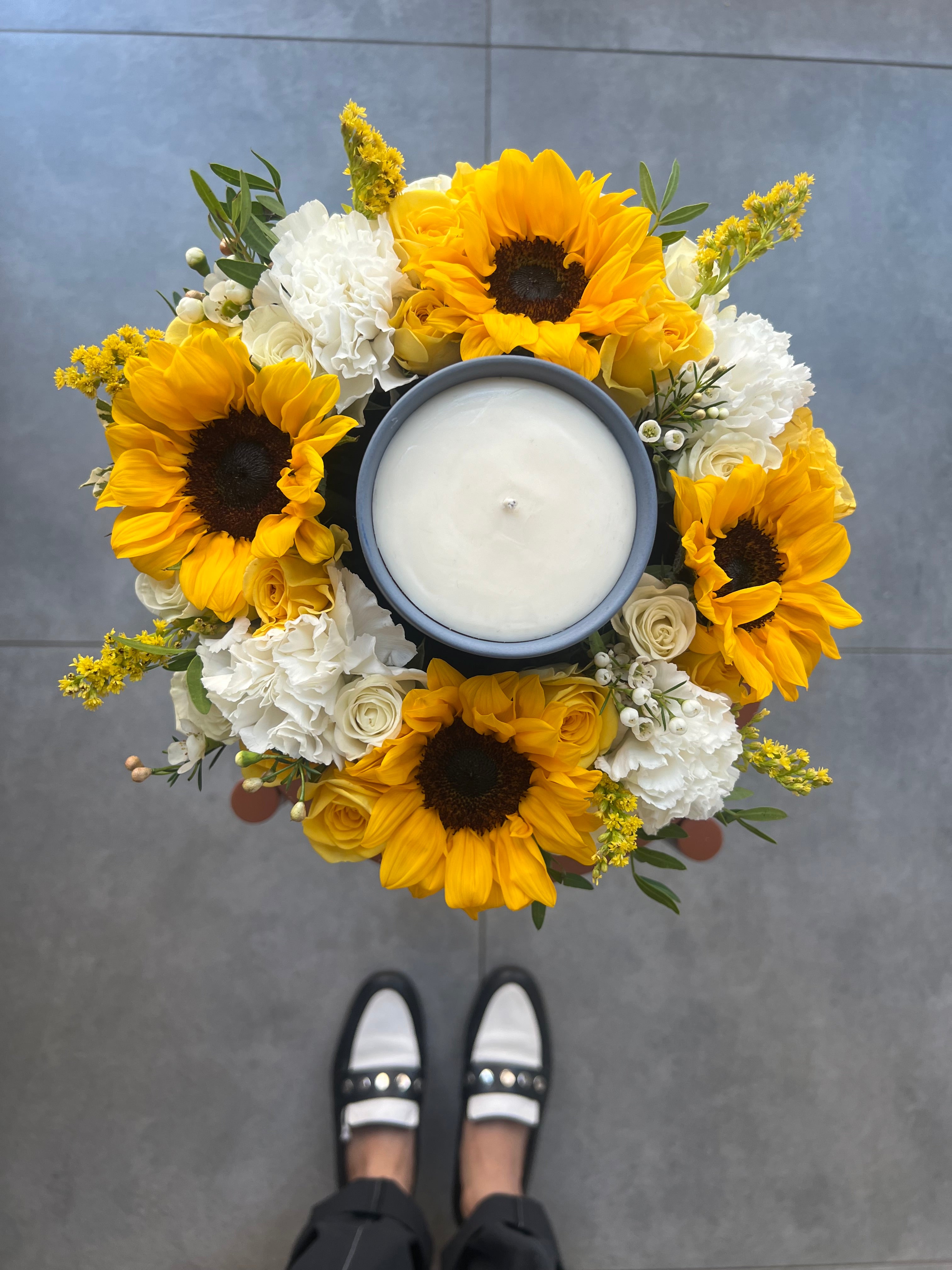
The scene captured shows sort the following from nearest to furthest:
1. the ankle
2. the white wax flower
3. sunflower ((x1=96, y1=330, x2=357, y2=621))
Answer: sunflower ((x1=96, y1=330, x2=357, y2=621)), the white wax flower, the ankle

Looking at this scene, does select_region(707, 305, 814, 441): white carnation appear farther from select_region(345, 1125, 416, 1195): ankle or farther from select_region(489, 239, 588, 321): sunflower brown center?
select_region(345, 1125, 416, 1195): ankle

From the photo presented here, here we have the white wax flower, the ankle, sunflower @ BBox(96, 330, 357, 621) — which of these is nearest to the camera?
sunflower @ BBox(96, 330, 357, 621)

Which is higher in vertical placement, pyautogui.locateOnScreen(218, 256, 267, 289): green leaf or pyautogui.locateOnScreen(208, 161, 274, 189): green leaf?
pyautogui.locateOnScreen(208, 161, 274, 189): green leaf

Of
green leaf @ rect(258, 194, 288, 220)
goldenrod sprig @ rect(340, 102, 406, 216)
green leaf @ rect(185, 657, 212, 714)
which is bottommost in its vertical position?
green leaf @ rect(185, 657, 212, 714)

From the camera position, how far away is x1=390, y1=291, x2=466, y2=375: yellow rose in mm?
454

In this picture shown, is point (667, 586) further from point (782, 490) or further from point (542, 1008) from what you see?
point (542, 1008)

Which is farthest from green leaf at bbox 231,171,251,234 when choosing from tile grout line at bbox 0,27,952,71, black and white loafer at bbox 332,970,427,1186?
black and white loafer at bbox 332,970,427,1186

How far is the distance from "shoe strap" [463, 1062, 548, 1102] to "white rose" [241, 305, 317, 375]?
1048mm

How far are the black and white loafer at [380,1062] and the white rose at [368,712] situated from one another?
32.8 inches

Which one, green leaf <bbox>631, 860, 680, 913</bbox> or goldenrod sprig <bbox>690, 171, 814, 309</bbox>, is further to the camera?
green leaf <bbox>631, 860, 680, 913</bbox>

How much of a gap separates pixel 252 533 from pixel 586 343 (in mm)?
216

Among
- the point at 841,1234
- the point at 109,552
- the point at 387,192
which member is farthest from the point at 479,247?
the point at 841,1234

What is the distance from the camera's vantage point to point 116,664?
0.49 metres

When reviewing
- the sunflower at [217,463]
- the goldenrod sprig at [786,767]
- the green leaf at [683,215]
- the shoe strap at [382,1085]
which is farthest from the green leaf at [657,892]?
the shoe strap at [382,1085]
